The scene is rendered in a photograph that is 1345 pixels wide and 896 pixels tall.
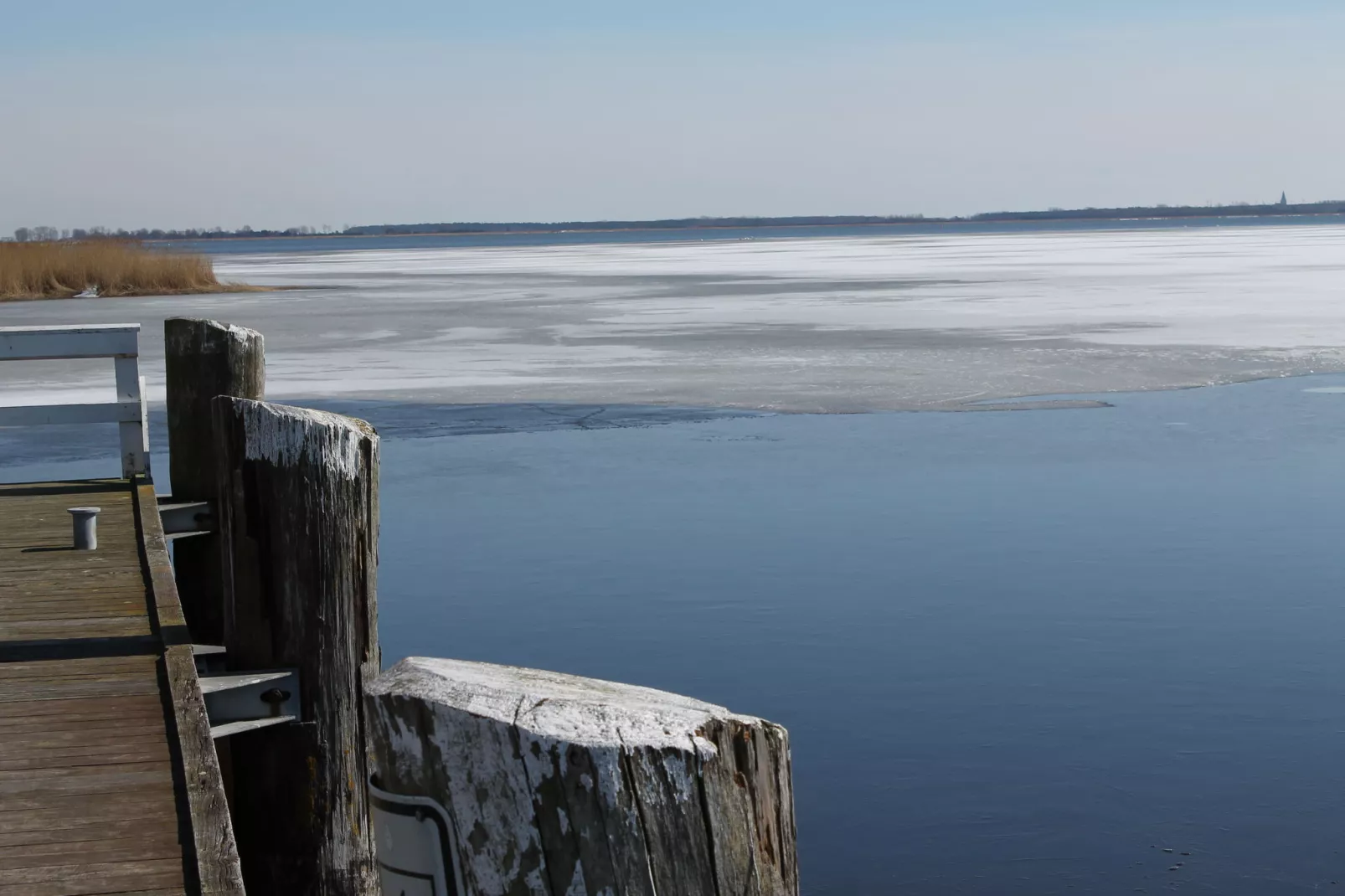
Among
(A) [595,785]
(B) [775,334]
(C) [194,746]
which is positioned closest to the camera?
(A) [595,785]

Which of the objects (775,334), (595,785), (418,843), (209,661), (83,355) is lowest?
(209,661)

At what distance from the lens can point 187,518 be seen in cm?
618

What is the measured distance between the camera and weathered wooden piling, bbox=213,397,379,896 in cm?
414

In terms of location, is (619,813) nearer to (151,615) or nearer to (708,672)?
(151,615)

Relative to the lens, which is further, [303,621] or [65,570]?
[65,570]

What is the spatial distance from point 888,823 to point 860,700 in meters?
1.05

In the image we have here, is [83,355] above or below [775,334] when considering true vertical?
above

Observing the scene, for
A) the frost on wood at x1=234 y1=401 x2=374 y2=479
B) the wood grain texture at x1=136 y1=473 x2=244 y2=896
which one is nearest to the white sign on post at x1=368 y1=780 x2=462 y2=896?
the wood grain texture at x1=136 y1=473 x2=244 y2=896

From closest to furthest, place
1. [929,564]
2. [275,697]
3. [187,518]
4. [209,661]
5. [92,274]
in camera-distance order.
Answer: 1. [275,697]
2. [209,661]
3. [187,518]
4. [929,564]
5. [92,274]

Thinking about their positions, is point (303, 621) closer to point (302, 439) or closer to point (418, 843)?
point (302, 439)

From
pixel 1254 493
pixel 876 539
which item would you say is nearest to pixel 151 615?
pixel 876 539

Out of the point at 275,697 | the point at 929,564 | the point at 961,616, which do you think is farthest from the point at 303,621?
the point at 929,564

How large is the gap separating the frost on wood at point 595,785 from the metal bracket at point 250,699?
239 centimetres

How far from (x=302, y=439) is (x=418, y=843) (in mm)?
2323
